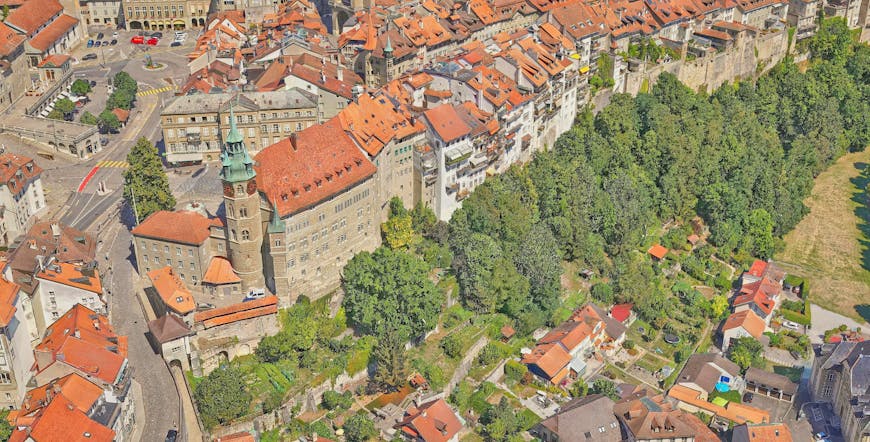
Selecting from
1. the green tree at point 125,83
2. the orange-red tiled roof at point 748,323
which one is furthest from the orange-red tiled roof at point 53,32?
the orange-red tiled roof at point 748,323

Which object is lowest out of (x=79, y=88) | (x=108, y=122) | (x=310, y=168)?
(x=108, y=122)

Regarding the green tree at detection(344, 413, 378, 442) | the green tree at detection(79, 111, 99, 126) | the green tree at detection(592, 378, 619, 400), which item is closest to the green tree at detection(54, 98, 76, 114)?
the green tree at detection(79, 111, 99, 126)

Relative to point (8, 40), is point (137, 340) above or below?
below

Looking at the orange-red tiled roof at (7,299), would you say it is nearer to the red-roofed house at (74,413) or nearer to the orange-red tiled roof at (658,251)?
the red-roofed house at (74,413)

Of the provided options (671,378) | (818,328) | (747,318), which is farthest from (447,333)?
(818,328)

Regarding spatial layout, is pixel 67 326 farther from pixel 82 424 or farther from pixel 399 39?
pixel 399 39

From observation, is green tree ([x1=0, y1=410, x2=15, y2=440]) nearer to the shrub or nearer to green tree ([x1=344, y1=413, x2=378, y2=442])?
green tree ([x1=344, y1=413, x2=378, y2=442])

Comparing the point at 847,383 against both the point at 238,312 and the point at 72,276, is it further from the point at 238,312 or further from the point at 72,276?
the point at 72,276

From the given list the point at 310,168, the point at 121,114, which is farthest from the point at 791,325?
the point at 121,114
